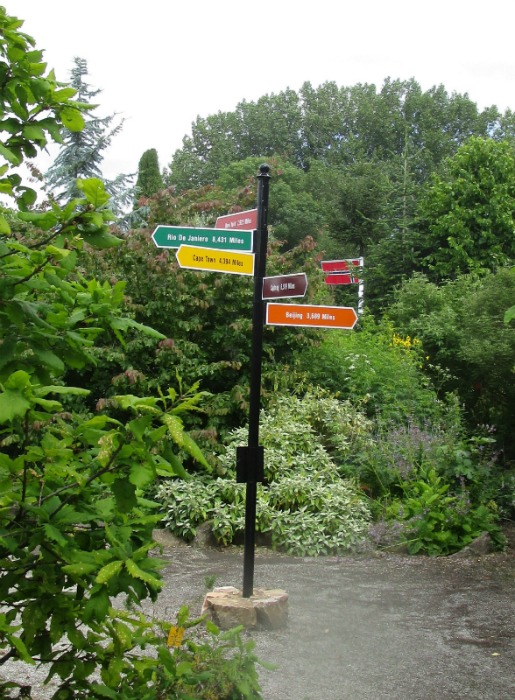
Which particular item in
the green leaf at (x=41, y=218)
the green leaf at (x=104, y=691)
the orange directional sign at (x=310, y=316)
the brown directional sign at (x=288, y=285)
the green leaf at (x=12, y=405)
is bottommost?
the green leaf at (x=104, y=691)

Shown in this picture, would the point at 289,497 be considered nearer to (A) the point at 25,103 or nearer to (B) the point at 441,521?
(B) the point at 441,521

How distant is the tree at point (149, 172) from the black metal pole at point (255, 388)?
25.2 meters

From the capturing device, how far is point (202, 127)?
202 feet

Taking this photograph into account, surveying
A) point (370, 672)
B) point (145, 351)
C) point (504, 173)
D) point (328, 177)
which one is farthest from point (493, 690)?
point (328, 177)

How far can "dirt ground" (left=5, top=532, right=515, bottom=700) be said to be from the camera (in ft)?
14.3

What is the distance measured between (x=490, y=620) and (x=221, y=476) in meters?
3.85

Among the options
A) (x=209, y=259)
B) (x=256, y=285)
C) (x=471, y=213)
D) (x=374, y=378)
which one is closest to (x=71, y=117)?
(x=209, y=259)

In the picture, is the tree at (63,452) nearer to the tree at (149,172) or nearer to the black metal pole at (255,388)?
the black metal pole at (255,388)

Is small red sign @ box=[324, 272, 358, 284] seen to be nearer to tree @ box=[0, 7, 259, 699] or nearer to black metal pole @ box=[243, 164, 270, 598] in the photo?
black metal pole @ box=[243, 164, 270, 598]

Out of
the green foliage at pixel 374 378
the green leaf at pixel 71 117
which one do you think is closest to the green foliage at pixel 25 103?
the green leaf at pixel 71 117

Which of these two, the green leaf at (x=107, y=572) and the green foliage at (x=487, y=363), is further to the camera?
the green foliage at (x=487, y=363)

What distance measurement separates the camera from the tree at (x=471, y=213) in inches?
1019

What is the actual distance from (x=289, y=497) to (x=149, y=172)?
81.1 ft

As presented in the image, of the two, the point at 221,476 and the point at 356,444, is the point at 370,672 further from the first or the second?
the point at 356,444
